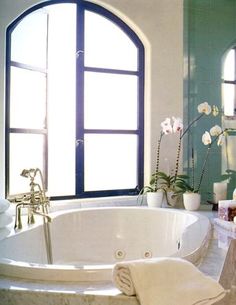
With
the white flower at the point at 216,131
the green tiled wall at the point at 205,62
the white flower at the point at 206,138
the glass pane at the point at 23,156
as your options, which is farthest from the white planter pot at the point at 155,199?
the glass pane at the point at 23,156

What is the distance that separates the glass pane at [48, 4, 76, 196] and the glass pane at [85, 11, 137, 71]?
13cm

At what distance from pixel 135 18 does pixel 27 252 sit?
6.77 feet

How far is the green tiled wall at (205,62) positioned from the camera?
328cm

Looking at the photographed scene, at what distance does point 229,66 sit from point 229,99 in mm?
293

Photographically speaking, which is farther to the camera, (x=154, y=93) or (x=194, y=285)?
(x=154, y=93)

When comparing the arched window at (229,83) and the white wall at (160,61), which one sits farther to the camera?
the arched window at (229,83)

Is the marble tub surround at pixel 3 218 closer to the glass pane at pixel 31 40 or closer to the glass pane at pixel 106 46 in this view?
the glass pane at pixel 31 40

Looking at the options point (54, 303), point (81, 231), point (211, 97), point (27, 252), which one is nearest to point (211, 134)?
point (211, 97)

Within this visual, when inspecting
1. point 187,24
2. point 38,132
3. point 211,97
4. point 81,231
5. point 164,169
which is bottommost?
point 81,231

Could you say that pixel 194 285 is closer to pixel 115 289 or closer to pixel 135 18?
pixel 115 289

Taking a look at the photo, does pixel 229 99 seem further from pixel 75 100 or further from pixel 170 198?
pixel 75 100

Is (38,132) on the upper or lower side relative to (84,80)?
lower

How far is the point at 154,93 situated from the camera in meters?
3.21

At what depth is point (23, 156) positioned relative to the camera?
2.76 meters
